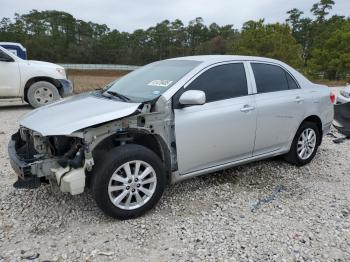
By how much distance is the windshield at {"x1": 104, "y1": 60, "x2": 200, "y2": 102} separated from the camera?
12.2 ft

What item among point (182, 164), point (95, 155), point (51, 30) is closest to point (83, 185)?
point (95, 155)

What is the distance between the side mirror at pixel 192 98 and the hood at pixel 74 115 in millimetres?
463

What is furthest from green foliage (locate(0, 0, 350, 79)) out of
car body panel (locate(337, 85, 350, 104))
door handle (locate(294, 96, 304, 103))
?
door handle (locate(294, 96, 304, 103))

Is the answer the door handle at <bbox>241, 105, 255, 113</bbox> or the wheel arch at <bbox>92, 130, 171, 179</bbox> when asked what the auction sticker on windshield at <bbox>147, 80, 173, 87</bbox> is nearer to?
the wheel arch at <bbox>92, 130, 171, 179</bbox>

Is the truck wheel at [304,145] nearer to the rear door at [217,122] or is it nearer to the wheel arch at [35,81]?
the rear door at [217,122]

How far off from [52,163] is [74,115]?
491 millimetres

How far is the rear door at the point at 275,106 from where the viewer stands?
431 centimetres

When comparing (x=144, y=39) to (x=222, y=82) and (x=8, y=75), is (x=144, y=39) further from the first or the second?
(x=222, y=82)

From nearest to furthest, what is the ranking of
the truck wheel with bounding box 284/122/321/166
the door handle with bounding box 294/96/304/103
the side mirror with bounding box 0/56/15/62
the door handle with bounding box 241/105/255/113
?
1. the door handle with bounding box 241/105/255/113
2. the door handle with bounding box 294/96/304/103
3. the truck wheel with bounding box 284/122/321/166
4. the side mirror with bounding box 0/56/15/62

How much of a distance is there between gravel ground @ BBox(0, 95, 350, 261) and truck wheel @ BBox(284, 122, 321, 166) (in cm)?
39

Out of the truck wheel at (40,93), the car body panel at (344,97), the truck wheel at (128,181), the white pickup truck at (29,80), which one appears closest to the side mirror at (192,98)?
the truck wheel at (128,181)

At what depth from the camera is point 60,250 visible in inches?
116

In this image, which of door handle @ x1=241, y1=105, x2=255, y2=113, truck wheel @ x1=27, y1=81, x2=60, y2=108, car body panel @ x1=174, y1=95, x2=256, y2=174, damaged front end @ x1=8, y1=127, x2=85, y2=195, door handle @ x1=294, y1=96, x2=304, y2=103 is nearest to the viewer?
damaged front end @ x1=8, y1=127, x2=85, y2=195

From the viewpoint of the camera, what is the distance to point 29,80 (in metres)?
8.95
